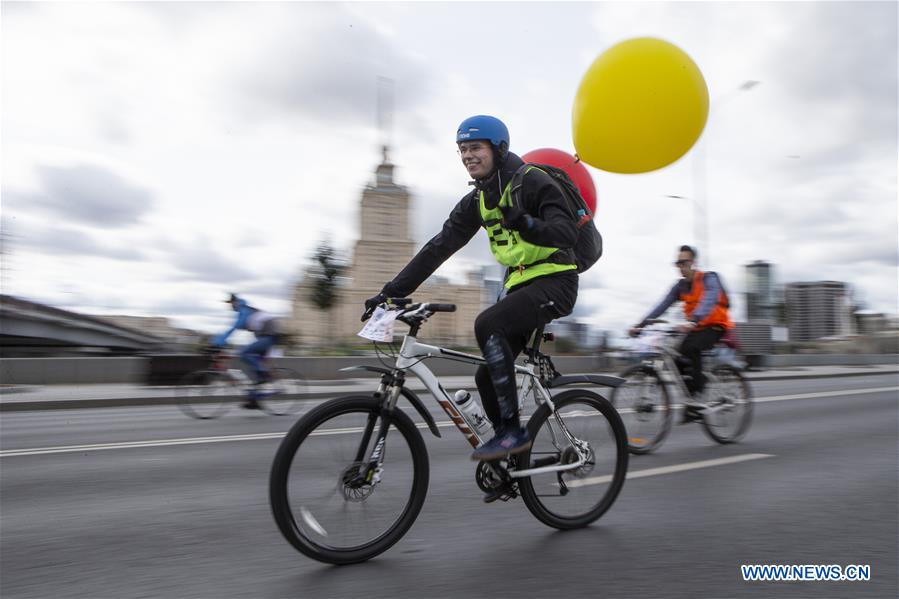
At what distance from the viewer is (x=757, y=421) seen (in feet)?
28.1

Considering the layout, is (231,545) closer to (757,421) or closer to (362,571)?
(362,571)

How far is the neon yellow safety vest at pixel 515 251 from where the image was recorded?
142 inches

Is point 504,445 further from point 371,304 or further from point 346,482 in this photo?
point 371,304

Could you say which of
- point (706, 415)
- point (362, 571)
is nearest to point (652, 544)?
point (362, 571)

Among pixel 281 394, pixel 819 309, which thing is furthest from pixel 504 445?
pixel 819 309

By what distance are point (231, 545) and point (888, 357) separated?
39.5 m

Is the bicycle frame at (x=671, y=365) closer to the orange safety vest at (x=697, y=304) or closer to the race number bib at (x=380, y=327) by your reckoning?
the orange safety vest at (x=697, y=304)

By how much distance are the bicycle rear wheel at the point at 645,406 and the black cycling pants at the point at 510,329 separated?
2.94 meters

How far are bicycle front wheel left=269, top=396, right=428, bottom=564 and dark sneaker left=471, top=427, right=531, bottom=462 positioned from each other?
277 mm

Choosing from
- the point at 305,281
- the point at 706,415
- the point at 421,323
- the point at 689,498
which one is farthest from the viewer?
the point at 305,281

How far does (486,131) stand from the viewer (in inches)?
138

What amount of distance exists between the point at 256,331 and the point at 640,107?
20.1ft

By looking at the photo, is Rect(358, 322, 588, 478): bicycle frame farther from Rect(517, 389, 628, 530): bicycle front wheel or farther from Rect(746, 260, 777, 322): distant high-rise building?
Rect(746, 260, 777, 322): distant high-rise building

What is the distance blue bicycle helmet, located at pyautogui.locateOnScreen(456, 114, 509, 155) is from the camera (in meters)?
3.50
